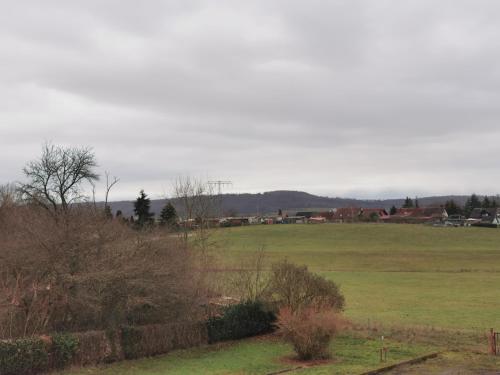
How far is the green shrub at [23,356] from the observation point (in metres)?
17.2

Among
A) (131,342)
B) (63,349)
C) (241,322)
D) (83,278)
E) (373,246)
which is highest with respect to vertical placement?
(83,278)

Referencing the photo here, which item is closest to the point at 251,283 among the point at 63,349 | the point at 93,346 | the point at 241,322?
the point at 241,322

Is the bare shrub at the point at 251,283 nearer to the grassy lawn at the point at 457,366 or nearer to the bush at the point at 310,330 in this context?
the bush at the point at 310,330

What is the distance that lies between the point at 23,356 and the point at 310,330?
9.50 m

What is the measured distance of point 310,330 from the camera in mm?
19000

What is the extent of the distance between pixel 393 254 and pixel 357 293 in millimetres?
33183

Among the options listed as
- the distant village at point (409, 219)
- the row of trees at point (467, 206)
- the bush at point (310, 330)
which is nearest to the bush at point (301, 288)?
the bush at point (310, 330)

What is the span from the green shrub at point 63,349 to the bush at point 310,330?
24.0 feet

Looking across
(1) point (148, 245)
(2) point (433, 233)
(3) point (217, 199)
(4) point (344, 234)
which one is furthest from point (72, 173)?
(2) point (433, 233)

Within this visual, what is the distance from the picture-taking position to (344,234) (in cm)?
10150

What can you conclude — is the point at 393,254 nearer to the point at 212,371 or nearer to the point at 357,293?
the point at 357,293

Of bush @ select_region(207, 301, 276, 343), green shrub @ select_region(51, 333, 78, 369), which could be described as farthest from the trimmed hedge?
green shrub @ select_region(51, 333, 78, 369)

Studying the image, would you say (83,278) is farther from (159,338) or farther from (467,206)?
(467,206)

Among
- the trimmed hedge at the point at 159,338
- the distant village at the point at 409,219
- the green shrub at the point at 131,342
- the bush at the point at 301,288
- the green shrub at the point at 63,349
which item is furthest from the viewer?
the distant village at the point at 409,219
